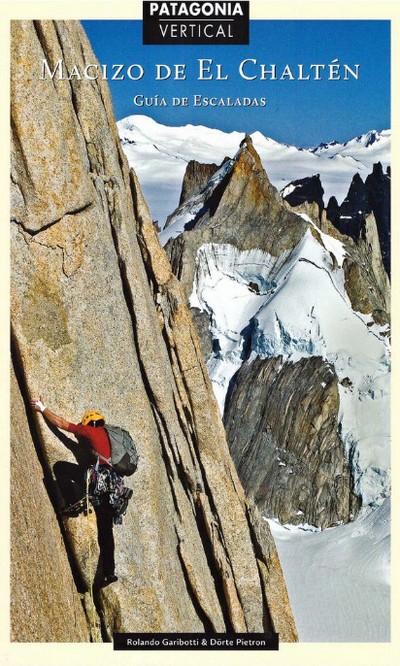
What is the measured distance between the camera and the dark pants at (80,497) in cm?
1439

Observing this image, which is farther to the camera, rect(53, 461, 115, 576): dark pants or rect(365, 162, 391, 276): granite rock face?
rect(365, 162, 391, 276): granite rock face

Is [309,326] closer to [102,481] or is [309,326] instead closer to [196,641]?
[196,641]

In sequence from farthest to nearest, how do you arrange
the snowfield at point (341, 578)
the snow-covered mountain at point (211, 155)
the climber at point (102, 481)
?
the snow-covered mountain at point (211, 155)
the snowfield at point (341, 578)
the climber at point (102, 481)

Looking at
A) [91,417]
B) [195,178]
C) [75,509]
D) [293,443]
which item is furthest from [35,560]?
[195,178]

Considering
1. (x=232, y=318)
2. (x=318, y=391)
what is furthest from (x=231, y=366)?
(x=318, y=391)

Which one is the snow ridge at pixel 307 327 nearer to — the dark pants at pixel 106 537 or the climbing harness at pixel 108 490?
the dark pants at pixel 106 537

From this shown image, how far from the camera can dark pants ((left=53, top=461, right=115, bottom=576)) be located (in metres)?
14.4

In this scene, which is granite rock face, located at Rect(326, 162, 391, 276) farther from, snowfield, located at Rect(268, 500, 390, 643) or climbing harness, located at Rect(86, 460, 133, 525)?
climbing harness, located at Rect(86, 460, 133, 525)

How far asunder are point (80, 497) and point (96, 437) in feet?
3.63

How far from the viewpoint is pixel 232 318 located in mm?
48031

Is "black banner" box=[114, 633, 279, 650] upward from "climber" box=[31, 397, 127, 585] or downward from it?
downward

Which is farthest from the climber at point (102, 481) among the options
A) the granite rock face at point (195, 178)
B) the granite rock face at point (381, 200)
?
the granite rock face at point (381, 200)

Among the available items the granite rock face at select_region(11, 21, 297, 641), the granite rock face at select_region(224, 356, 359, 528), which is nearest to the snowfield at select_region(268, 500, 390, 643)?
the granite rock face at select_region(224, 356, 359, 528)

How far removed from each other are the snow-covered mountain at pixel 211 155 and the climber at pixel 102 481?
1397 cm
